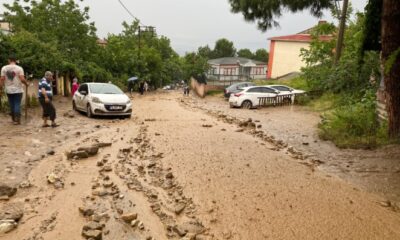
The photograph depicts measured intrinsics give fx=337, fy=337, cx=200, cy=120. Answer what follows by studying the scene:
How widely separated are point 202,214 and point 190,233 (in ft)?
2.02

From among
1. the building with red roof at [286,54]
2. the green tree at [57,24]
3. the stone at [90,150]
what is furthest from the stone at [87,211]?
the building with red roof at [286,54]

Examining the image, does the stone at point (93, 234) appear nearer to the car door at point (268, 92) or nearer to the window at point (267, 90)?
the car door at point (268, 92)

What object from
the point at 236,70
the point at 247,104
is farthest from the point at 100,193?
the point at 236,70

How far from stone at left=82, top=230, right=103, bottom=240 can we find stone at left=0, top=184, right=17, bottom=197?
1.82 metres

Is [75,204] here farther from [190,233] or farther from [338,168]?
[338,168]

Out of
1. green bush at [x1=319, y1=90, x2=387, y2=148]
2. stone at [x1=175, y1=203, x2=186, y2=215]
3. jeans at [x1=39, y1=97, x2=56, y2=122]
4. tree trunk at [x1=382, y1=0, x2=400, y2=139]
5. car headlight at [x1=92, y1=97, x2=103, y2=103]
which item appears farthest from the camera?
car headlight at [x1=92, y1=97, x2=103, y2=103]

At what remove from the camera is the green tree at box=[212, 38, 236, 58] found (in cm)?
9556

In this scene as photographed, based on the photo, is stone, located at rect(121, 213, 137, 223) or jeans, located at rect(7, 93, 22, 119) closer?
stone, located at rect(121, 213, 137, 223)

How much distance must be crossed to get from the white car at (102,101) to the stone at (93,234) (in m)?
9.25

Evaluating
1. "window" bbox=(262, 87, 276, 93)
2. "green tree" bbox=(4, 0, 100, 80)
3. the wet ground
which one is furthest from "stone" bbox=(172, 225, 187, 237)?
"green tree" bbox=(4, 0, 100, 80)

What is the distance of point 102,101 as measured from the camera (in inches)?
504

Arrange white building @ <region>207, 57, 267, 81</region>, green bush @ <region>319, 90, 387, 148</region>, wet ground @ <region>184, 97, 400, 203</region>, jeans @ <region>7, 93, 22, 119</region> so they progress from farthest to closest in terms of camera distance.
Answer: white building @ <region>207, 57, 267, 81</region> < jeans @ <region>7, 93, 22, 119</region> < green bush @ <region>319, 90, 387, 148</region> < wet ground @ <region>184, 97, 400, 203</region>

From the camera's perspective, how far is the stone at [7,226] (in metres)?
4.10

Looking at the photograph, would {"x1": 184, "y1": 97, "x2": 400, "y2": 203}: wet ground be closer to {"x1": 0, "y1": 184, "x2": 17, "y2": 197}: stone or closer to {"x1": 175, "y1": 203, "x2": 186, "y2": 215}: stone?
{"x1": 175, "y1": 203, "x2": 186, "y2": 215}: stone
